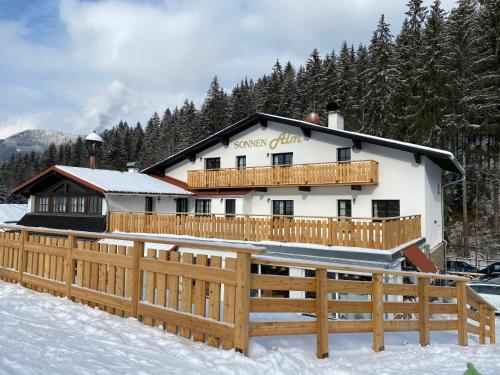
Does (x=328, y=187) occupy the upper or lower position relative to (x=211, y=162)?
lower

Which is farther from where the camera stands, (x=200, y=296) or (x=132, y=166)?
(x=132, y=166)

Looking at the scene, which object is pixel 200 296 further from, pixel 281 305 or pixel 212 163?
pixel 212 163

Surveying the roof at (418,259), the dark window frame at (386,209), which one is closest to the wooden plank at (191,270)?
the roof at (418,259)

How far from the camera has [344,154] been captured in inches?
819

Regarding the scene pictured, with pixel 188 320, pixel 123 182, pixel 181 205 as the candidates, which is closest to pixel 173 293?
pixel 188 320

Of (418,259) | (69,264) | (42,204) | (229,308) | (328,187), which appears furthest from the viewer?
(42,204)

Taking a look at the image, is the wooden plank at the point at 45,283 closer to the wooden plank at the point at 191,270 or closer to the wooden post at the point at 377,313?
the wooden plank at the point at 191,270

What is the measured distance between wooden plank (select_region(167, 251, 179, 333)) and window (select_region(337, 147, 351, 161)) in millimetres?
16294

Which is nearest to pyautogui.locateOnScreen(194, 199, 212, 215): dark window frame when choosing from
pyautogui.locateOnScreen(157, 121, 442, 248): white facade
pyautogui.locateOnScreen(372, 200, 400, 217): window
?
pyautogui.locateOnScreen(157, 121, 442, 248): white facade

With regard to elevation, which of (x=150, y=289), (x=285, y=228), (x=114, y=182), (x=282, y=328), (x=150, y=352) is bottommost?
(x=150, y=352)

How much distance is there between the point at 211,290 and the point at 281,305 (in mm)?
1017

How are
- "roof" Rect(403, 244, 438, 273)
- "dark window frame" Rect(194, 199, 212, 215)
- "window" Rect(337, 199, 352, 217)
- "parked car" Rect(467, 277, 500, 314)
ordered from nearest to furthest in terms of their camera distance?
"roof" Rect(403, 244, 438, 273)
"parked car" Rect(467, 277, 500, 314)
"window" Rect(337, 199, 352, 217)
"dark window frame" Rect(194, 199, 212, 215)

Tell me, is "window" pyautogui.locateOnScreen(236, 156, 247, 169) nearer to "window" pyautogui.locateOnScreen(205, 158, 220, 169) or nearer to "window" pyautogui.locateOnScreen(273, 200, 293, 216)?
"window" pyautogui.locateOnScreen(205, 158, 220, 169)

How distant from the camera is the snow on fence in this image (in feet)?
16.6
